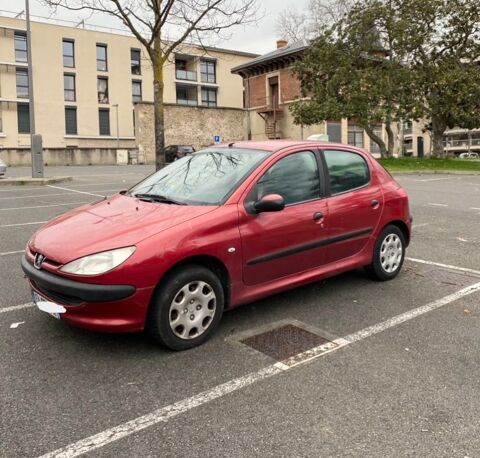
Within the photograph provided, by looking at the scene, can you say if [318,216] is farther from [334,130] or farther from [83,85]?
[83,85]

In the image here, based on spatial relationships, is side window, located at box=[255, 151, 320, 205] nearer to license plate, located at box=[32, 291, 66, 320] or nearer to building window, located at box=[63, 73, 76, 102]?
license plate, located at box=[32, 291, 66, 320]

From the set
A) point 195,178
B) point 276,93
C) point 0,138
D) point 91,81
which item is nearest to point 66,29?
point 91,81

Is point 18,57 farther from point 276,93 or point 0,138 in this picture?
point 276,93

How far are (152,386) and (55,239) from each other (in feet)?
4.56

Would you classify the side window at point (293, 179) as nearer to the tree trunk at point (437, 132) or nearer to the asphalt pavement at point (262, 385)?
the asphalt pavement at point (262, 385)

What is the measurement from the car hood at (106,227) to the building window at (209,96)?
55408mm

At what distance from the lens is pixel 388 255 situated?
224 inches

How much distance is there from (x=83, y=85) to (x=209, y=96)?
14.2 meters

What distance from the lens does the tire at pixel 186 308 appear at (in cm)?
373

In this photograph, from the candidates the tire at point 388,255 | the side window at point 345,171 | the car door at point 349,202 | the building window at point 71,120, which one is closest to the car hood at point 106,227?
the car door at point 349,202

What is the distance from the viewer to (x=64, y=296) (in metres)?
3.70

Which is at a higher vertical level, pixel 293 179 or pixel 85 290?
pixel 293 179

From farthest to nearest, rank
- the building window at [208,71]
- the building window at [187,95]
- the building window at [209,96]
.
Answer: the building window at [209,96] < the building window at [187,95] < the building window at [208,71]

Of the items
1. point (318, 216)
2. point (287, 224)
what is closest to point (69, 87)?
point (318, 216)
